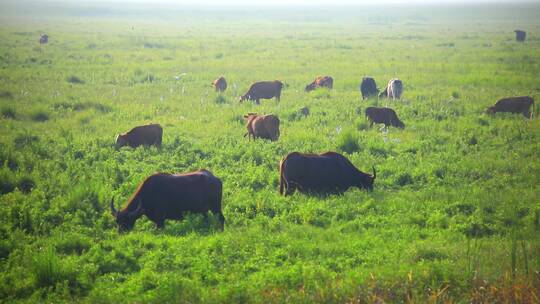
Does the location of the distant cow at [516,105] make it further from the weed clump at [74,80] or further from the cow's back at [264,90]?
the weed clump at [74,80]

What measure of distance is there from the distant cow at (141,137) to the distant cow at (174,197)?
483 centimetres

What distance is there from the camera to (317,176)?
10.7m

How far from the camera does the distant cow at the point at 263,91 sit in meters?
20.7

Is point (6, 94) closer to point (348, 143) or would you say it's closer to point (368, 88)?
point (348, 143)

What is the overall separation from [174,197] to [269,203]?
1.76 meters

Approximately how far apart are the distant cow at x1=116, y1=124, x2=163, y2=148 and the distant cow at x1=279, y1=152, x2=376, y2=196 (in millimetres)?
4643

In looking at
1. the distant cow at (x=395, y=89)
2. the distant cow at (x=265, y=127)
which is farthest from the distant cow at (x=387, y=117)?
the distant cow at (x=395, y=89)

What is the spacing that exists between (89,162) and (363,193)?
6.23 m

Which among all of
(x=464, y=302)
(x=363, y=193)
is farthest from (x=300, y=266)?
(x=363, y=193)

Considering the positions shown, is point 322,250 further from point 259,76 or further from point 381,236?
point 259,76

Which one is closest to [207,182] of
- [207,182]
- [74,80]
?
[207,182]

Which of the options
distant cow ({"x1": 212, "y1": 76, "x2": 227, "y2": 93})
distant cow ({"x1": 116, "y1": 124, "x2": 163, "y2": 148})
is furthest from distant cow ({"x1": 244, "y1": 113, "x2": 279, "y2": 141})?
distant cow ({"x1": 212, "y1": 76, "x2": 227, "y2": 93})

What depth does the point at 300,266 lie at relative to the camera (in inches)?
287

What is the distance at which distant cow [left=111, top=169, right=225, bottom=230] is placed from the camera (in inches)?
354
